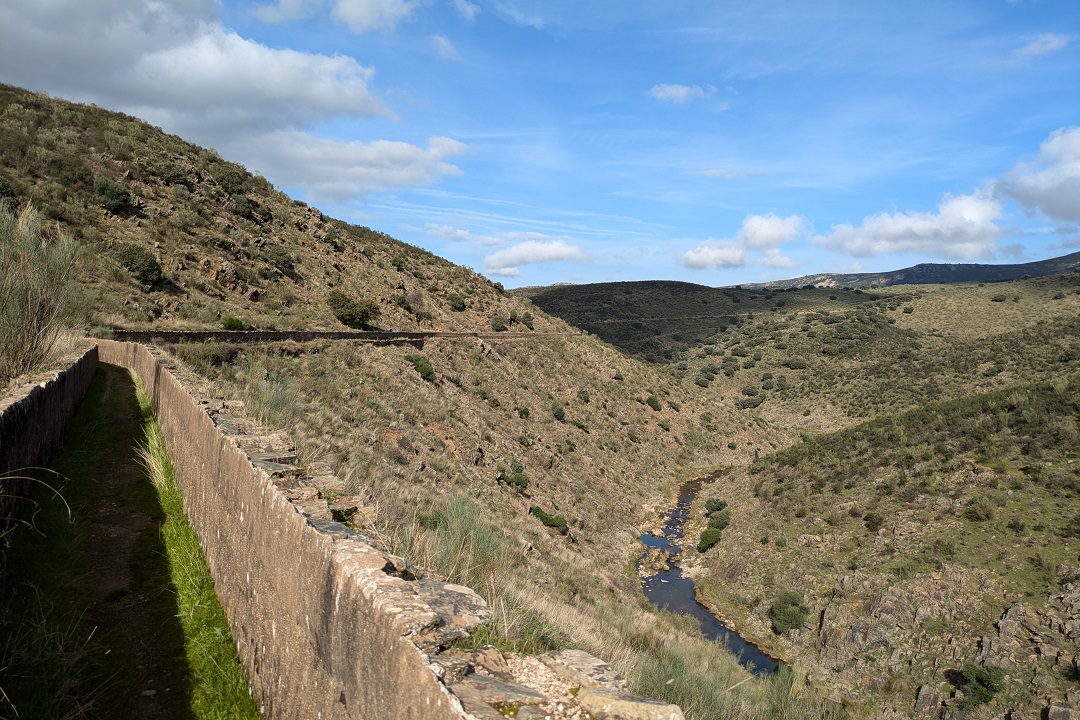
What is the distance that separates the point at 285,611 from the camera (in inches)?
180

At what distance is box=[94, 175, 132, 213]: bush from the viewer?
32.4 m

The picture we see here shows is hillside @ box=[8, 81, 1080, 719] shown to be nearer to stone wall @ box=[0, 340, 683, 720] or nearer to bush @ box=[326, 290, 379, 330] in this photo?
bush @ box=[326, 290, 379, 330]

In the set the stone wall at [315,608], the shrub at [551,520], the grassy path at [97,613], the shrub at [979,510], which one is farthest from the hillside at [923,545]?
the grassy path at [97,613]

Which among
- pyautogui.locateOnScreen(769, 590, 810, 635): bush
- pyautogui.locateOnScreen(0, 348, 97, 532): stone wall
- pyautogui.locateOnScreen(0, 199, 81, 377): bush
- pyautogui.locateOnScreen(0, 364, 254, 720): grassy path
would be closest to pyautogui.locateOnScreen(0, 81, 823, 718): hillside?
pyautogui.locateOnScreen(0, 364, 254, 720): grassy path

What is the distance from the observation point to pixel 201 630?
19.5 feet

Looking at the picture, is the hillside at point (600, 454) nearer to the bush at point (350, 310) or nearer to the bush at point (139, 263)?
the bush at point (139, 263)

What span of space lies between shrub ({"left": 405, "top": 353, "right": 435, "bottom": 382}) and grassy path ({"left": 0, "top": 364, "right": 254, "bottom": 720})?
22521mm

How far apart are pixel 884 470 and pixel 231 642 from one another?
29.7m

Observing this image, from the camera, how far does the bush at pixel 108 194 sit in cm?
3241

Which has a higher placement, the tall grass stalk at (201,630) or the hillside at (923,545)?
the tall grass stalk at (201,630)

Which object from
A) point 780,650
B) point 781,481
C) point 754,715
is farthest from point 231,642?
point 781,481

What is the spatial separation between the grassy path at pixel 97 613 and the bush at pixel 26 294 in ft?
11.7

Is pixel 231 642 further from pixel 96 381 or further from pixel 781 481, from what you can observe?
pixel 781 481

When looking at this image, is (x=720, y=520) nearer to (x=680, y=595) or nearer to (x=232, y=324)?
(x=680, y=595)
